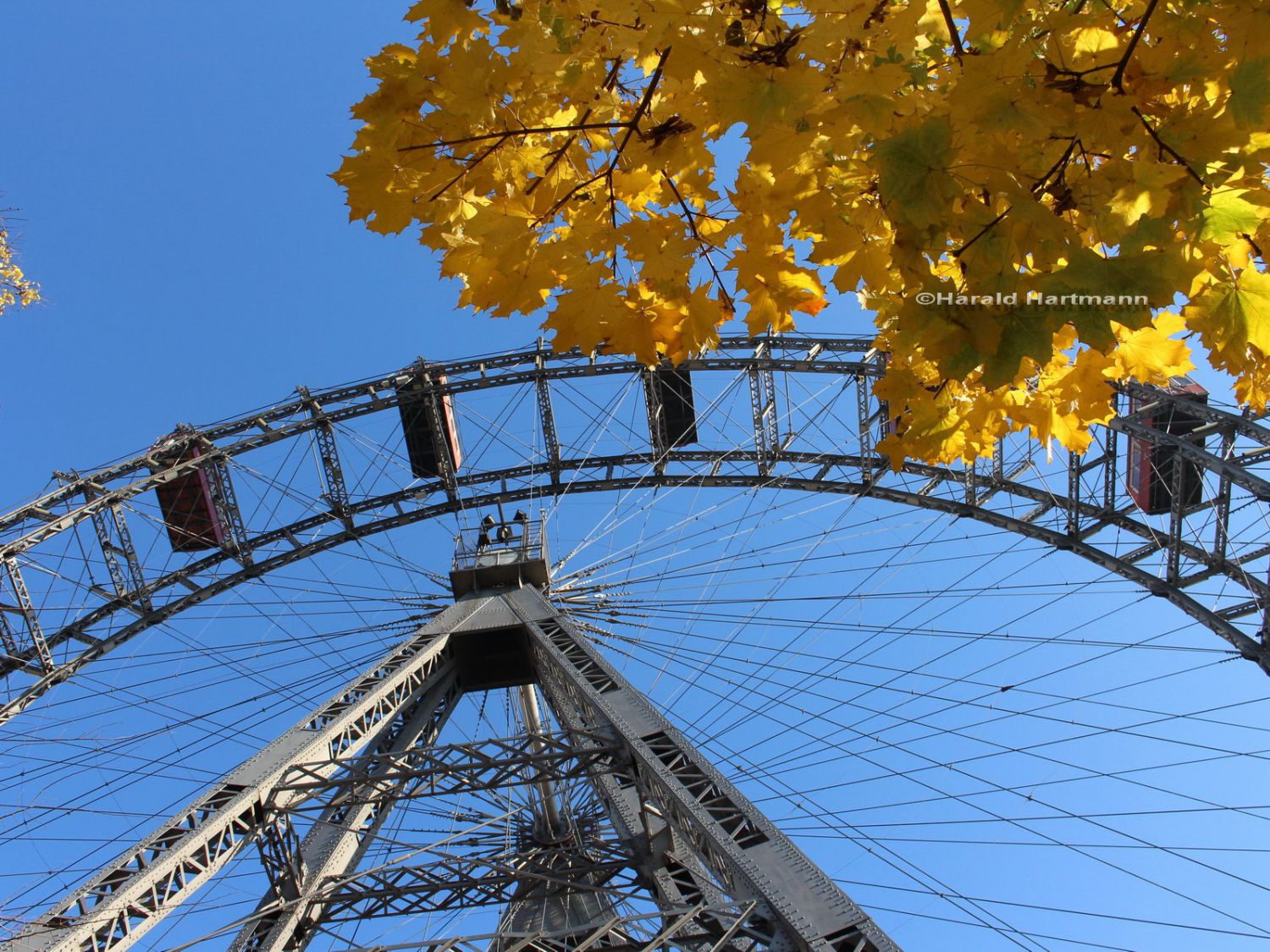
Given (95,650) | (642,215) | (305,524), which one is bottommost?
(642,215)

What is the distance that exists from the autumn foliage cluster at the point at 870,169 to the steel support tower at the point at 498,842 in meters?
3.65

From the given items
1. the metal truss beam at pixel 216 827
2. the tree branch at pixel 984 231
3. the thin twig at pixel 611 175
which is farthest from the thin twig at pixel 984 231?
the metal truss beam at pixel 216 827

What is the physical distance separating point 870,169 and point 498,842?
796 centimetres

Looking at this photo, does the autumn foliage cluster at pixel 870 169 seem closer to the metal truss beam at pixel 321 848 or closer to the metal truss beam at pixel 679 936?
the metal truss beam at pixel 679 936

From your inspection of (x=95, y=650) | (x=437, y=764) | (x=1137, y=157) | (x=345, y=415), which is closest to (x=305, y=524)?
(x=345, y=415)

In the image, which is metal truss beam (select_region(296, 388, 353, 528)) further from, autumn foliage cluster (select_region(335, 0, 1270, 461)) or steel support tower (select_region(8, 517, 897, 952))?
autumn foliage cluster (select_region(335, 0, 1270, 461))

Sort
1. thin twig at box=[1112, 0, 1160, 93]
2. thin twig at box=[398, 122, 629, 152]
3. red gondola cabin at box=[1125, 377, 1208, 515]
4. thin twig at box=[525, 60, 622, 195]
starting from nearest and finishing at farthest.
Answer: thin twig at box=[1112, 0, 1160, 93]
thin twig at box=[398, 122, 629, 152]
thin twig at box=[525, 60, 622, 195]
red gondola cabin at box=[1125, 377, 1208, 515]

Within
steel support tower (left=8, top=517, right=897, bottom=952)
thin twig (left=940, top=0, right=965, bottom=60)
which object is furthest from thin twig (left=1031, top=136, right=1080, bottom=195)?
steel support tower (left=8, top=517, right=897, bottom=952)

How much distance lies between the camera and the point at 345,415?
15836 mm

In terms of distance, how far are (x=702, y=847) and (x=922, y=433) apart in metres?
4.06

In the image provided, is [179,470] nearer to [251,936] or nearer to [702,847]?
[251,936]

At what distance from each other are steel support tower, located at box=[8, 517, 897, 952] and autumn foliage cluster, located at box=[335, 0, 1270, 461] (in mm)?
3651

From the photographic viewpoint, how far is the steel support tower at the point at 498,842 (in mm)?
5828

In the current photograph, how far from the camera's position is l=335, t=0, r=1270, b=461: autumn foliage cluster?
2277 millimetres
